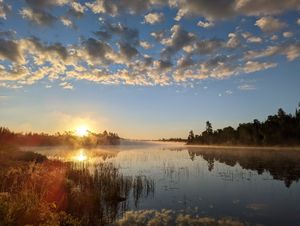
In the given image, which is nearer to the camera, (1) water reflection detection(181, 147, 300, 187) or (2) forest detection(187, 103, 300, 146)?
(1) water reflection detection(181, 147, 300, 187)

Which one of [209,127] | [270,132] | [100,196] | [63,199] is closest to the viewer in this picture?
[63,199]

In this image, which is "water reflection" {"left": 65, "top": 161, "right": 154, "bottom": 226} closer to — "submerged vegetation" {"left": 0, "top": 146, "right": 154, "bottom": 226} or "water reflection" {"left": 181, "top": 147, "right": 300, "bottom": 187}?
"submerged vegetation" {"left": 0, "top": 146, "right": 154, "bottom": 226}

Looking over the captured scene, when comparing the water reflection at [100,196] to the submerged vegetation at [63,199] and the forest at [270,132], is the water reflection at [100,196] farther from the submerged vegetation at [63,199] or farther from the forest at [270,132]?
the forest at [270,132]

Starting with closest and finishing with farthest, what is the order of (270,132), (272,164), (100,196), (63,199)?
(63,199) < (100,196) < (272,164) < (270,132)

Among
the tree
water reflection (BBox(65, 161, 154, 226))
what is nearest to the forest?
the tree

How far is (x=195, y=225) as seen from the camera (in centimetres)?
1427

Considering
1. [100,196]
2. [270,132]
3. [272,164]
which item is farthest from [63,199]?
[270,132]

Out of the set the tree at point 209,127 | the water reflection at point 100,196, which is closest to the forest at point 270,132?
the tree at point 209,127

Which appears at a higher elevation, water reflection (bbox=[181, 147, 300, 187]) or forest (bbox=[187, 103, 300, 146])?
forest (bbox=[187, 103, 300, 146])

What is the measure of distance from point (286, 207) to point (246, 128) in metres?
111

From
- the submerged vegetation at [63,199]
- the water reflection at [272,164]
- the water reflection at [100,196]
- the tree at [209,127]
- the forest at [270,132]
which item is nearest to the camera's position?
the submerged vegetation at [63,199]

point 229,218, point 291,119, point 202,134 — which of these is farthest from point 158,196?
point 202,134

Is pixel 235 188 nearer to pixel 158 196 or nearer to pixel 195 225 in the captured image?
pixel 158 196

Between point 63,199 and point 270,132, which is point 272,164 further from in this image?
point 270,132
